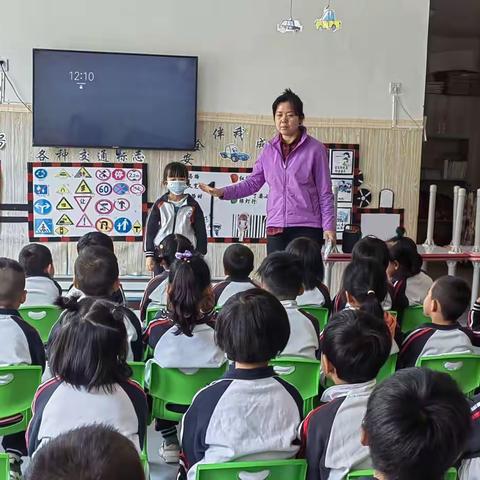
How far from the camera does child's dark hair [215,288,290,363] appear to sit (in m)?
1.67

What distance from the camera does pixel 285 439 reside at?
1546mm

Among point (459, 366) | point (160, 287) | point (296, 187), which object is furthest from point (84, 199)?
point (459, 366)

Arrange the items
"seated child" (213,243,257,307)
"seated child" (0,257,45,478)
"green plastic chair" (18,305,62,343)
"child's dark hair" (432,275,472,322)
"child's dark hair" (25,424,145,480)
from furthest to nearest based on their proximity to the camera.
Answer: "seated child" (213,243,257,307)
"green plastic chair" (18,305,62,343)
"child's dark hair" (432,275,472,322)
"seated child" (0,257,45,478)
"child's dark hair" (25,424,145,480)

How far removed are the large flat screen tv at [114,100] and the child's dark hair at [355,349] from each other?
3704mm

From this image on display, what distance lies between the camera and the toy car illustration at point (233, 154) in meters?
5.30

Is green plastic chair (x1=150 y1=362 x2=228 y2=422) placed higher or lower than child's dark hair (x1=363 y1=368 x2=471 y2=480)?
lower

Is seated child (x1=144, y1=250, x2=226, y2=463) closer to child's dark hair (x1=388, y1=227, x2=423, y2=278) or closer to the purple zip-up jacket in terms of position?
the purple zip-up jacket

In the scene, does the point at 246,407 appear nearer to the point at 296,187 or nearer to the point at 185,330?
Result: the point at 185,330

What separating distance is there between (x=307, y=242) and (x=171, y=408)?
1.27 m

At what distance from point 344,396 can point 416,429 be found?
19.2 inches

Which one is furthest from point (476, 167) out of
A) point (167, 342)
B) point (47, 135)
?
point (167, 342)

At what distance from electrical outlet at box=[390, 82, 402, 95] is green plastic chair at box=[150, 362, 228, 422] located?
3.98 meters

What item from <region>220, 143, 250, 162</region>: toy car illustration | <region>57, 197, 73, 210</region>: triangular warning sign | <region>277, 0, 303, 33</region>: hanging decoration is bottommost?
<region>57, 197, 73, 210</region>: triangular warning sign

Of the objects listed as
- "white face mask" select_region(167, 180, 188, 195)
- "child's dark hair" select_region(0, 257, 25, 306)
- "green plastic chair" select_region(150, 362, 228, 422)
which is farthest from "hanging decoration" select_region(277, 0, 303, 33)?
"green plastic chair" select_region(150, 362, 228, 422)
